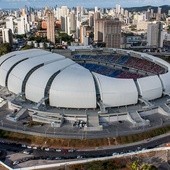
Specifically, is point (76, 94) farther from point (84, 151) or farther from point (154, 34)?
point (154, 34)

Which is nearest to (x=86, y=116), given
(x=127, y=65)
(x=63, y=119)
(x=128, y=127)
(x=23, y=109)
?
(x=63, y=119)

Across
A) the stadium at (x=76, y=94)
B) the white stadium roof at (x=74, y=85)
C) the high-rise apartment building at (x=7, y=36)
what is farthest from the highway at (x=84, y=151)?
the high-rise apartment building at (x=7, y=36)

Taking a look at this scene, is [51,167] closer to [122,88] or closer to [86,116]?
[86,116]

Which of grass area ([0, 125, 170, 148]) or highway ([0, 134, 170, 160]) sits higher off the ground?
grass area ([0, 125, 170, 148])

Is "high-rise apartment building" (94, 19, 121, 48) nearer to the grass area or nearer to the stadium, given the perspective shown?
the stadium

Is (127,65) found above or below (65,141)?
above

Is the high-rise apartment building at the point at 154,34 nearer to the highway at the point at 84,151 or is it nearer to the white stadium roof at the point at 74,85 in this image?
the white stadium roof at the point at 74,85

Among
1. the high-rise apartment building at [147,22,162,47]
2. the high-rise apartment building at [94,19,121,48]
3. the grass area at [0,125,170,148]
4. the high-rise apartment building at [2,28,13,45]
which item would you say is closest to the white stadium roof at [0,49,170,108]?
the grass area at [0,125,170,148]

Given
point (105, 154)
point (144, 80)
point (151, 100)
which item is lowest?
point (105, 154)
